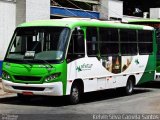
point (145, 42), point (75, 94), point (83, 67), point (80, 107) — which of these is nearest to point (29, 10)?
point (145, 42)

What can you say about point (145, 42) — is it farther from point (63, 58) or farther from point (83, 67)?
point (63, 58)

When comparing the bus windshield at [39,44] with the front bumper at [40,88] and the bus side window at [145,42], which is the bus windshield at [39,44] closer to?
the front bumper at [40,88]

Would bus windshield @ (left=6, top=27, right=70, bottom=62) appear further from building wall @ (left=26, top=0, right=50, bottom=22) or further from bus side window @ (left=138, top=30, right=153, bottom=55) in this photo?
building wall @ (left=26, top=0, right=50, bottom=22)

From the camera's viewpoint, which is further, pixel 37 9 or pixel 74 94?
pixel 37 9

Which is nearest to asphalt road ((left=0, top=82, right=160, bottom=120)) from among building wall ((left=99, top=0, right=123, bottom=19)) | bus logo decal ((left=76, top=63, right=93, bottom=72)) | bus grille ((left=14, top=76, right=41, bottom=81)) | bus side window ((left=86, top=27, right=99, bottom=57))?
bus grille ((left=14, top=76, right=41, bottom=81))

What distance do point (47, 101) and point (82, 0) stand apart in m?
17.9

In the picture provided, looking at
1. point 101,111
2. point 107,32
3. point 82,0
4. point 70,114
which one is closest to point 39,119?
point 70,114

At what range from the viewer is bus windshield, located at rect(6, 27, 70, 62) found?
15.2 metres

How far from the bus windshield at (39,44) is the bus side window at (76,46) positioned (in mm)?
292

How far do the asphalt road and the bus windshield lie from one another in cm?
147

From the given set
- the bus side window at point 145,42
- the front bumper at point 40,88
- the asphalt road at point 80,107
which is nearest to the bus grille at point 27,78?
the front bumper at point 40,88

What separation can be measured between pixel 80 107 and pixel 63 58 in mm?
1532

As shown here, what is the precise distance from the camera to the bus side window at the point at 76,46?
15484 mm

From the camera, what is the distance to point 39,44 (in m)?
15.5
